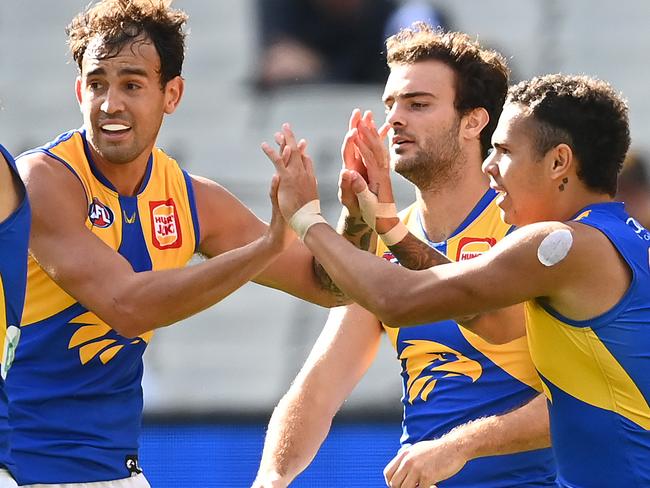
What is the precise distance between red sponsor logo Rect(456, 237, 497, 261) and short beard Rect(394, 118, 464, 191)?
0.28 metres

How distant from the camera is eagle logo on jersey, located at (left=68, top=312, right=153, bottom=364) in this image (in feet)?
15.1

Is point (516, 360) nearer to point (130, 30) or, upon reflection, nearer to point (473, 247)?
point (473, 247)

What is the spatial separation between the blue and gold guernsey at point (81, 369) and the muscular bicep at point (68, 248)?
11 centimetres

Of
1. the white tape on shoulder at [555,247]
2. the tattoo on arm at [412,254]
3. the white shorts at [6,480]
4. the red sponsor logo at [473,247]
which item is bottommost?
the white shorts at [6,480]

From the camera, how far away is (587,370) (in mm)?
3832

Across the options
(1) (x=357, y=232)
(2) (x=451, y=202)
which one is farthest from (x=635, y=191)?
(1) (x=357, y=232)

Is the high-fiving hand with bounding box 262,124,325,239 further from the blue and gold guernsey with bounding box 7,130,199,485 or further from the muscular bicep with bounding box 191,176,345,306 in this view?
the muscular bicep with bounding box 191,176,345,306

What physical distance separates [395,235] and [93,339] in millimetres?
1215

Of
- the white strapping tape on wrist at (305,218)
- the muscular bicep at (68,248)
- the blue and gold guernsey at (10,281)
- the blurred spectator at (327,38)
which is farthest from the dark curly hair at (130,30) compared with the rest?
the blurred spectator at (327,38)

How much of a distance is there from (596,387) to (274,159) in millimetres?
1287

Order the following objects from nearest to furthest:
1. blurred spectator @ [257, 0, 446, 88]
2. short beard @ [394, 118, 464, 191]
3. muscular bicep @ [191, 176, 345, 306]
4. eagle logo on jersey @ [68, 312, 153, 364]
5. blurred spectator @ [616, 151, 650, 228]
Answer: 1. eagle logo on jersey @ [68, 312, 153, 364]
2. short beard @ [394, 118, 464, 191]
3. muscular bicep @ [191, 176, 345, 306]
4. blurred spectator @ [616, 151, 650, 228]
5. blurred spectator @ [257, 0, 446, 88]

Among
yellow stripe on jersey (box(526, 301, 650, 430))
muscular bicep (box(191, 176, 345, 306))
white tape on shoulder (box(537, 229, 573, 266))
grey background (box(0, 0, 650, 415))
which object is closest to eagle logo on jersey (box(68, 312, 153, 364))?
muscular bicep (box(191, 176, 345, 306))

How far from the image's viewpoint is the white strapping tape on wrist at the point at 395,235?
14.0 feet

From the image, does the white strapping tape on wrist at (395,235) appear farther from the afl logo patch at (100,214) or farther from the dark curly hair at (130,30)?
the dark curly hair at (130,30)
